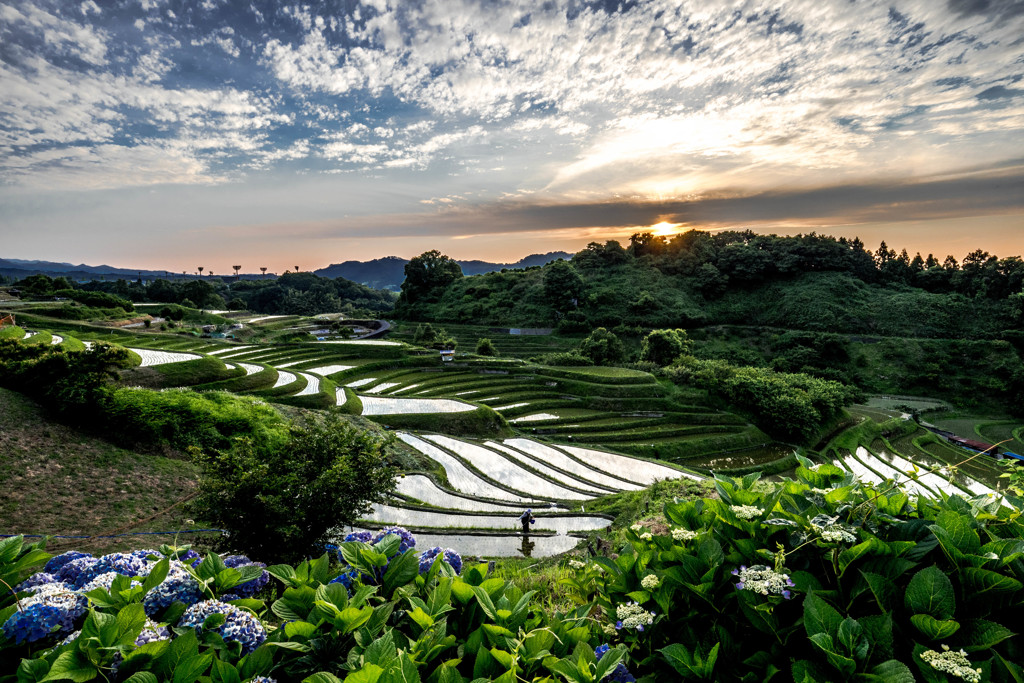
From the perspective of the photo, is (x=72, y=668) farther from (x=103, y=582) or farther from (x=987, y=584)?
(x=987, y=584)

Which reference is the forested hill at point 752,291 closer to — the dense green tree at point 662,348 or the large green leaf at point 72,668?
the dense green tree at point 662,348

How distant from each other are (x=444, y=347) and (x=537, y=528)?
41318 mm

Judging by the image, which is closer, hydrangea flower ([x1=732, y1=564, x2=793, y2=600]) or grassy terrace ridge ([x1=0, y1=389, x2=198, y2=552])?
hydrangea flower ([x1=732, y1=564, x2=793, y2=600])

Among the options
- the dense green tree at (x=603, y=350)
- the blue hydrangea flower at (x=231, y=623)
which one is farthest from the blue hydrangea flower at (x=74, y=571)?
the dense green tree at (x=603, y=350)

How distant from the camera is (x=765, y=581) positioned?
6.70ft

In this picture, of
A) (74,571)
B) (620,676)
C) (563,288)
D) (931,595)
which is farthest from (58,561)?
(563,288)

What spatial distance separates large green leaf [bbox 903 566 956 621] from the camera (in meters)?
1.90

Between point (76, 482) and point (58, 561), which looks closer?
point (58, 561)

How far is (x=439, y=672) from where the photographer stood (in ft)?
6.31

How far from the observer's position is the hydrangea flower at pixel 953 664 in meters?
1.55

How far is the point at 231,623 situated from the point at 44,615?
89 cm

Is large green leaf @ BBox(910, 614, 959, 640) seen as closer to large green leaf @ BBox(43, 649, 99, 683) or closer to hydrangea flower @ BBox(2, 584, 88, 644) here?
large green leaf @ BBox(43, 649, 99, 683)

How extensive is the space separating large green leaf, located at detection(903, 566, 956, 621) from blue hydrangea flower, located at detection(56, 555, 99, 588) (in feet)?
15.8

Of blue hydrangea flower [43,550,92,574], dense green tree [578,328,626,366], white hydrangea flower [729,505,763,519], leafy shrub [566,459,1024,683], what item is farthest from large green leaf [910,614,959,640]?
dense green tree [578,328,626,366]
